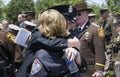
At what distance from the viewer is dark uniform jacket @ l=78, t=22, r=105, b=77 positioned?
6016 millimetres

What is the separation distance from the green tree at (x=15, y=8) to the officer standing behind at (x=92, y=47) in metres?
37.4

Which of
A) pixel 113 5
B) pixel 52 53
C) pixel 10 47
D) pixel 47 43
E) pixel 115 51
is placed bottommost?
pixel 113 5

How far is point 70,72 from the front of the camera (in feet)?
12.5

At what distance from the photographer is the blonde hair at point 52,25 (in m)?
3.79

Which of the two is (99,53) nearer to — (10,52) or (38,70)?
(38,70)

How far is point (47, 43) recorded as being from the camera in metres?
3.75

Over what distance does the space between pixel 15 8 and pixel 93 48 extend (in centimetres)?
3966

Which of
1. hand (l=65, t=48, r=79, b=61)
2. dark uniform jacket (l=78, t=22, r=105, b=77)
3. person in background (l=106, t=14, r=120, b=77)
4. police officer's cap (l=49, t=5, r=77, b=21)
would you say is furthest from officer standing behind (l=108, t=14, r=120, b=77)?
hand (l=65, t=48, r=79, b=61)

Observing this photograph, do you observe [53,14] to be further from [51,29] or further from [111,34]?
[111,34]

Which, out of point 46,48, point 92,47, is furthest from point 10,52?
point 46,48

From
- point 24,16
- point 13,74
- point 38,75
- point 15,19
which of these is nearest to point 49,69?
point 38,75

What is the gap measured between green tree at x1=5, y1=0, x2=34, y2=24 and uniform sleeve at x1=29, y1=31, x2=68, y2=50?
3979 cm

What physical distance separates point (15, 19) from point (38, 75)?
1624 inches

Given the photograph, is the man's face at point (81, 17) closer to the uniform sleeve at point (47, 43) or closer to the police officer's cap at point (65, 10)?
the police officer's cap at point (65, 10)
